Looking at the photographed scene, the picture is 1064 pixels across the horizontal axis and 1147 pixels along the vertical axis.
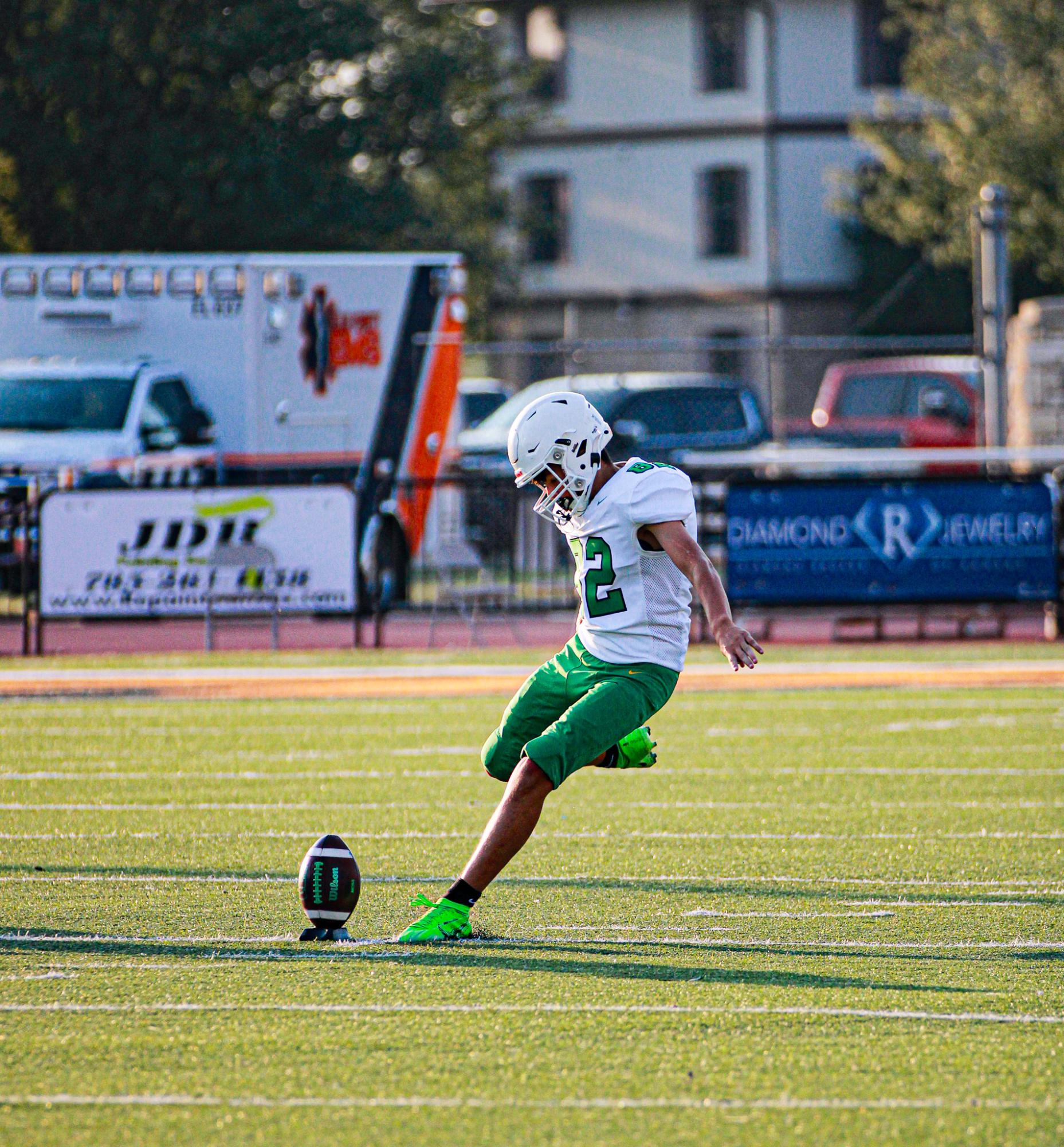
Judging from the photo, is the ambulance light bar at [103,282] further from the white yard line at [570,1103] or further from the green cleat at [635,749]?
the white yard line at [570,1103]

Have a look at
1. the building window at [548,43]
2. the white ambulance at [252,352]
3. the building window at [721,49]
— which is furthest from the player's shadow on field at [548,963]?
the building window at [721,49]

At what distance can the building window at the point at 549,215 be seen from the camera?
45406 millimetres

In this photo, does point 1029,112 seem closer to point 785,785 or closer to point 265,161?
point 265,161

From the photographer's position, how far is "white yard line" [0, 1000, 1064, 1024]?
215 inches

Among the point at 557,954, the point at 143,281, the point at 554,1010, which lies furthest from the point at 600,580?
the point at 143,281

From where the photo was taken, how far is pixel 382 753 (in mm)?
A: 11539

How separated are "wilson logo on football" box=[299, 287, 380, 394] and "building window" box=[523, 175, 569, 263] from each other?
24692 millimetres

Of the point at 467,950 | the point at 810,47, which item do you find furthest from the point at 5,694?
the point at 810,47

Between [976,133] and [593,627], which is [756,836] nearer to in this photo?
[593,627]

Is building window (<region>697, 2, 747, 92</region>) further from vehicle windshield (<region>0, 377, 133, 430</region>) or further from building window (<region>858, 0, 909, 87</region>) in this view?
vehicle windshield (<region>0, 377, 133, 430</region>)

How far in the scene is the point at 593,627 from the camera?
6.62 meters

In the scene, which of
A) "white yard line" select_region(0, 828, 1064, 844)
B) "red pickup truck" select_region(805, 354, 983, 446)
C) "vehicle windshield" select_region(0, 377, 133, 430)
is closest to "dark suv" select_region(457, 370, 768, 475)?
"red pickup truck" select_region(805, 354, 983, 446)

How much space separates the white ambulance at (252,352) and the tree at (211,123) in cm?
981

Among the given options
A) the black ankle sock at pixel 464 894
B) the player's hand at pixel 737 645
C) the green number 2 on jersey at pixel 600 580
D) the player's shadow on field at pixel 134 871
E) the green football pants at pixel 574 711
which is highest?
the green number 2 on jersey at pixel 600 580
